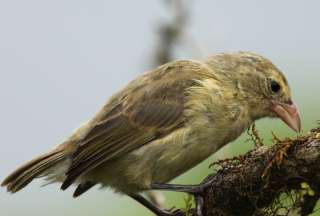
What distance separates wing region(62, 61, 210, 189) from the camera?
4992mm

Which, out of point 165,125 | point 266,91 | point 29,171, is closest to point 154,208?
point 165,125

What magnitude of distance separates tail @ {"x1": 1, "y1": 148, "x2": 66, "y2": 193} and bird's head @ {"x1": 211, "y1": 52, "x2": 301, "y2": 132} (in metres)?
1.64

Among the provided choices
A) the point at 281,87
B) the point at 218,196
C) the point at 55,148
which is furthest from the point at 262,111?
the point at 55,148

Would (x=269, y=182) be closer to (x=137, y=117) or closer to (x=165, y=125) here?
(x=165, y=125)

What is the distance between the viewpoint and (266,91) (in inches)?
217

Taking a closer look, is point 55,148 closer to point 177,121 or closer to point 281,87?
point 177,121

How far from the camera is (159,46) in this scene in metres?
5.55

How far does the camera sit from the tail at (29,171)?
17.7 feet

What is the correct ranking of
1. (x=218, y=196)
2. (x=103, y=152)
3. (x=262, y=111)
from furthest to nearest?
(x=262, y=111), (x=103, y=152), (x=218, y=196)

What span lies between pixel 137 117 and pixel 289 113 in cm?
128

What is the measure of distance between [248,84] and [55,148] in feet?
5.78

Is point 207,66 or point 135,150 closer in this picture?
point 135,150

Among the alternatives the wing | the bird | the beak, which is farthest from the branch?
the beak

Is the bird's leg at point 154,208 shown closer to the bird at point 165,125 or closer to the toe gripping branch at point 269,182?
the bird at point 165,125
